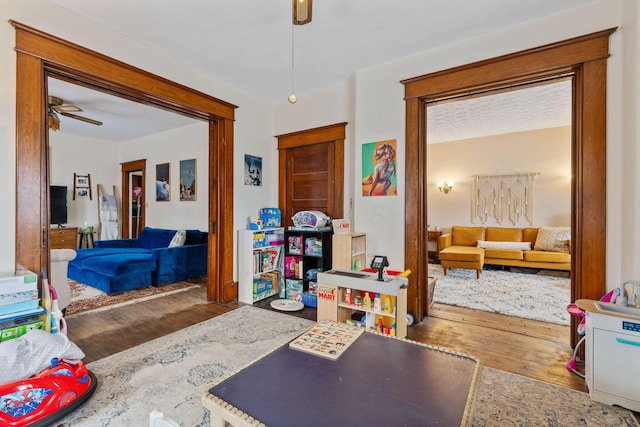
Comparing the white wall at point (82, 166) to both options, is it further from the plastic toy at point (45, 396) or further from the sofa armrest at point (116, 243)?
the plastic toy at point (45, 396)

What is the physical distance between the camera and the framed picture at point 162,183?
5.89 m

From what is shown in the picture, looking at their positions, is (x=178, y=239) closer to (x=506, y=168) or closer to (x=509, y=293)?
(x=509, y=293)

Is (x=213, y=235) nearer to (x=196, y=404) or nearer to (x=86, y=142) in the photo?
(x=196, y=404)

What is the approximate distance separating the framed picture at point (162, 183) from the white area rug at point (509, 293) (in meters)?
5.39

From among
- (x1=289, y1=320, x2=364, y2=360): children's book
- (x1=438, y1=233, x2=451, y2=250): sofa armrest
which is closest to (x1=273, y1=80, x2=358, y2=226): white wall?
(x1=289, y1=320, x2=364, y2=360): children's book

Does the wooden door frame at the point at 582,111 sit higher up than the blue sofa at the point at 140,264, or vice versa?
the wooden door frame at the point at 582,111

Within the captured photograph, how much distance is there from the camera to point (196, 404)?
1.74m

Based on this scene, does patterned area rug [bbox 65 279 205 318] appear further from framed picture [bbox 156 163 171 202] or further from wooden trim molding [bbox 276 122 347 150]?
wooden trim molding [bbox 276 122 347 150]

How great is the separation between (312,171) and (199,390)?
9.38ft

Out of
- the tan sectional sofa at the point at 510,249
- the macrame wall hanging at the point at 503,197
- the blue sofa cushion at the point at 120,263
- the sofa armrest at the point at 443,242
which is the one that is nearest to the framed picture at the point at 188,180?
the blue sofa cushion at the point at 120,263

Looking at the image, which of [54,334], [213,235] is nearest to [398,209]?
[213,235]

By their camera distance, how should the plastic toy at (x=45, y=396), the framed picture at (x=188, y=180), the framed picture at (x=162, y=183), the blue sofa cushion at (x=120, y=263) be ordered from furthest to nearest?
the framed picture at (x=162, y=183) < the framed picture at (x=188, y=180) < the blue sofa cushion at (x=120, y=263) < the plastic toy at (x=45, y=396)

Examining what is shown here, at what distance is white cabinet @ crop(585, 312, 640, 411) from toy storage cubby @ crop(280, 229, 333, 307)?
2.41 m

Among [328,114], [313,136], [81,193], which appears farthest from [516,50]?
[81,193]
